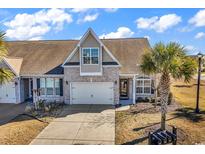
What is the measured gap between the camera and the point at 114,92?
2197cm

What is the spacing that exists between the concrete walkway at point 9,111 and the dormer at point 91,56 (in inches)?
Answer: 221

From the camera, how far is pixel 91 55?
21.2m

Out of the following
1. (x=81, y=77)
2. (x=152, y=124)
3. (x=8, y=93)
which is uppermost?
(x=81, y=77)

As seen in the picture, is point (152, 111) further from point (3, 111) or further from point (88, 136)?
point (3, 111)

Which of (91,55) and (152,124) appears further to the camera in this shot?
(91,55)

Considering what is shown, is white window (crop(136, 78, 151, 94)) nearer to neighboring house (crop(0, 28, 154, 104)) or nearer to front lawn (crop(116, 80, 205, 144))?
neighboring house (crop(0, 28, 154, 104))

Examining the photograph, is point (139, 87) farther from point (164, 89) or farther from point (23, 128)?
point (23, 128)

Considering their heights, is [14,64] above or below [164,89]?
above

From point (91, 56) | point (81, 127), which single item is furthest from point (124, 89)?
point (81, 127)

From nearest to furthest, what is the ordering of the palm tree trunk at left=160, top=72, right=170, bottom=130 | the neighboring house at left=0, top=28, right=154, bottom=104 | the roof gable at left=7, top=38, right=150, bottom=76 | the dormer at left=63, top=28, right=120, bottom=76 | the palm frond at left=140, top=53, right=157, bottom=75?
1. the palm tree trunk at left=160, top=72, right=170, bottom=130
2. the palm frond at left=140, top=53, right=157, bottom=75
3. the dormer at left=63, top=28, right=120, bottom=76
4. the neighboring house at left=0, top=28, right=154, bottom=104
5. the roof gable at left=7, top=38, right=150, bottom=76

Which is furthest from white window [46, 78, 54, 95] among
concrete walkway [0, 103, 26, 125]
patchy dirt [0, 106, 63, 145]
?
patchy dirt [0, 106, 63, 145]

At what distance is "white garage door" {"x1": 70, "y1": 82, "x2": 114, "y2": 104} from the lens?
72.6 feet

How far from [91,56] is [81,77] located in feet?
7.03
